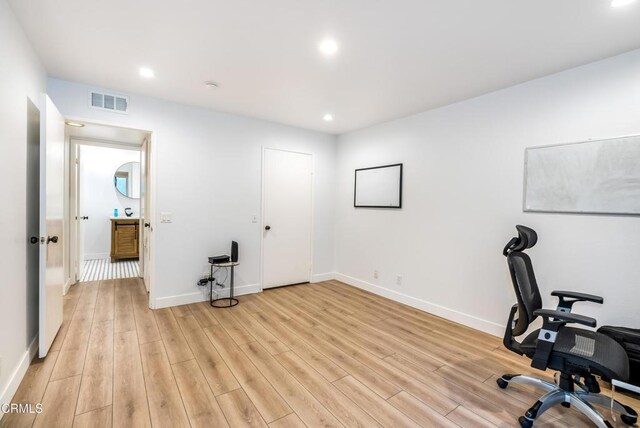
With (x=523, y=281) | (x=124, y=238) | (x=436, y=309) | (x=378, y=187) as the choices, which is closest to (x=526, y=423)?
(x=523, y=281)

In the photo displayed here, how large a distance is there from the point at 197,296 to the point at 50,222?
179cm

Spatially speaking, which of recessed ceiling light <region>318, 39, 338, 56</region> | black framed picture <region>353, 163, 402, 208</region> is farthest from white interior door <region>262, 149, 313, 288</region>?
recessed ceiling light <region>318, 39, 338, 56</region>

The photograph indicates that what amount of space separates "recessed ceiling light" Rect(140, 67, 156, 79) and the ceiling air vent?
0.65 meters

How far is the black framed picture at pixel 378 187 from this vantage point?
156 inches

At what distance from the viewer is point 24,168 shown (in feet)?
7.01

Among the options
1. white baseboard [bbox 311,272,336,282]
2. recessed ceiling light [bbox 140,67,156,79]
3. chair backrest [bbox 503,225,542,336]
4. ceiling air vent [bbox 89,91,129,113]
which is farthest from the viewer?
white baseboard [bbox 311,272,336,282]

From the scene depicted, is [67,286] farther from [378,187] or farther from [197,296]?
[378,187]

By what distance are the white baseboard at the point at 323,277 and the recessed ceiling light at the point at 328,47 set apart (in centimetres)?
340

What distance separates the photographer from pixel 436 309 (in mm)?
3459

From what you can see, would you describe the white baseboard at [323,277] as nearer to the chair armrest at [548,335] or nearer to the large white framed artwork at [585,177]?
the large white framed artwork at [585,177]

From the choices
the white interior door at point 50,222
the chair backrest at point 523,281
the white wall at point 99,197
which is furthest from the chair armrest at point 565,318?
the white wall at point 99,197

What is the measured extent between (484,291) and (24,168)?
4.14m

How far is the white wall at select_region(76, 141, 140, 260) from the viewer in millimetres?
6324

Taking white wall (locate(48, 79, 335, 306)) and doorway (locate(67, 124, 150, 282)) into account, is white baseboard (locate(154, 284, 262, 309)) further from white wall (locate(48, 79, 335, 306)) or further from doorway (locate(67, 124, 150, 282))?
doorway (locate(67, 124, 150, 282))
